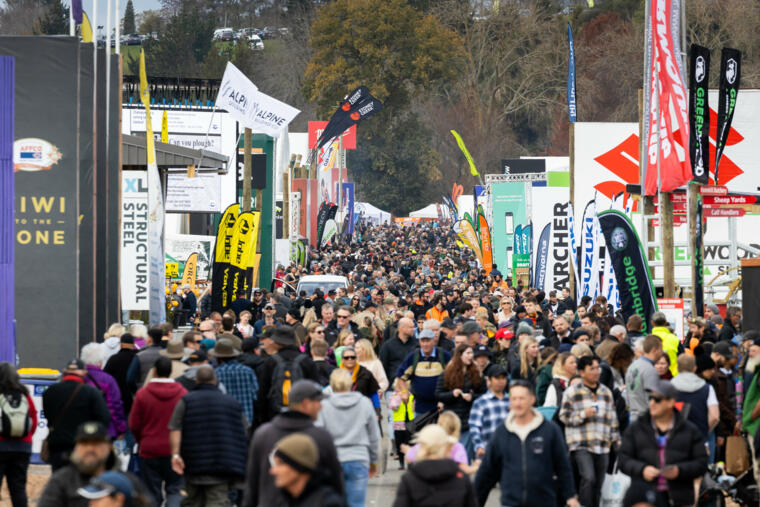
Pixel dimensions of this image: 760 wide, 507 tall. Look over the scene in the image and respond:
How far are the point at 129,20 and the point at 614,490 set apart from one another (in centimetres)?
13101

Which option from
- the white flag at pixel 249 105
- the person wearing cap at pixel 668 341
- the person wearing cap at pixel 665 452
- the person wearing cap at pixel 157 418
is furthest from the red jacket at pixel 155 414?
the white flag at pixel 249 105

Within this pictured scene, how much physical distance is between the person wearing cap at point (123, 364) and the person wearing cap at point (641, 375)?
416 centimetres

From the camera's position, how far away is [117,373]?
11.5 metres

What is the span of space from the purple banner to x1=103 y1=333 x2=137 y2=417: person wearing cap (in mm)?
1643

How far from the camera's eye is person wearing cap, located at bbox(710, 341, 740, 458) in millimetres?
11180

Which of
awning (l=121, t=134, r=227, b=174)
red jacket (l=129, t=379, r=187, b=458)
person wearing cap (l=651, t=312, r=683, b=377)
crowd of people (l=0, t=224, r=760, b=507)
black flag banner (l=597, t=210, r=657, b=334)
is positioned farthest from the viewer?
awning (l=121, t=134, r=227, b=174)

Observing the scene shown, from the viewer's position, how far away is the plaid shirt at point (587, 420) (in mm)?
9461

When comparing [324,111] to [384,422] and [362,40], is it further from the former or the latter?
[384,422]

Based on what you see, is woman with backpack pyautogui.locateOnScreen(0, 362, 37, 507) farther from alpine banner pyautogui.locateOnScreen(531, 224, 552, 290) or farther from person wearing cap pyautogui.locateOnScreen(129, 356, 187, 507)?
alpine banner pyautogui.locateOnScreen(531, 224, 552, 290)

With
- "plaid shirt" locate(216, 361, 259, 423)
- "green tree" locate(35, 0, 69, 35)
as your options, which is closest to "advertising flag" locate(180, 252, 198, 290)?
"plaid shirt" locate(216, 361, 259, 423)

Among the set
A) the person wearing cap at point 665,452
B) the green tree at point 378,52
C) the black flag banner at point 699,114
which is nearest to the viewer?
→ the person wearing cap at point 665,452

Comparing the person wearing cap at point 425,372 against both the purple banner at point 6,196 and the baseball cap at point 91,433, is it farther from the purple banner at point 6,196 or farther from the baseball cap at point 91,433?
the baseball cap at point 91,433

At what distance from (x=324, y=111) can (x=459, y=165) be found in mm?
27567

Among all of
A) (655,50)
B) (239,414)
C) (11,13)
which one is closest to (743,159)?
(655,50)
